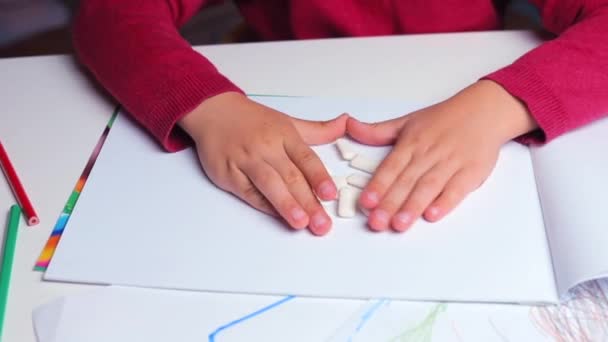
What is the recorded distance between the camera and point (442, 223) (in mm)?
486

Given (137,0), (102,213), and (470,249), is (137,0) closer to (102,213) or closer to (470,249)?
(102,213)

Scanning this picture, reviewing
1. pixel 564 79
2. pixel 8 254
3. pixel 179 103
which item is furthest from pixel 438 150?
pixel 8 254

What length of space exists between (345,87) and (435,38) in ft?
0.43

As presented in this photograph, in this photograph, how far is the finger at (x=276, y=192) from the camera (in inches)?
19.0

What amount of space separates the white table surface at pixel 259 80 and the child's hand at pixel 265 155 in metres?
0.07

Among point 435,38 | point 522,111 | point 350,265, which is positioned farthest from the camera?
point 435,38

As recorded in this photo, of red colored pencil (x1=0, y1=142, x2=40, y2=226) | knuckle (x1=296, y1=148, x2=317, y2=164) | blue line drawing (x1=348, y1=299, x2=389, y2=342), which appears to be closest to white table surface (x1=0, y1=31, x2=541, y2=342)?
red colored pencil (x1=0, y1=142, x2=40, y2=226)

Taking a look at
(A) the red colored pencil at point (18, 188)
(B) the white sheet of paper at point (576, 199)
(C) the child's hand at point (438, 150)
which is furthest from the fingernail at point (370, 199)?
(A) the red colored pencil at point (18, 188)

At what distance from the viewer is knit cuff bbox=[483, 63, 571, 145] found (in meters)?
0.56

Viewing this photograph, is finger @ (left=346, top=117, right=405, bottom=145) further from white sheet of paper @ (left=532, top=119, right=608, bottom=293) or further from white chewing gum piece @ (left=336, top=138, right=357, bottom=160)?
white sheet of paper @ (left=532, top=119, right=608, bottom=293)

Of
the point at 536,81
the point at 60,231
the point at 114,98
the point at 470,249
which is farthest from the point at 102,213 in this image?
the point at 536,81

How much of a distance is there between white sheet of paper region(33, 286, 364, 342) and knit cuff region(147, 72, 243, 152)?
0.57 feet

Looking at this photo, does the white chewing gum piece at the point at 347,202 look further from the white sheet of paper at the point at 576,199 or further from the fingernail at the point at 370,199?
the white sheet of paper at the point at 576,199

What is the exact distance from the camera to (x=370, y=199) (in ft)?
1.63
